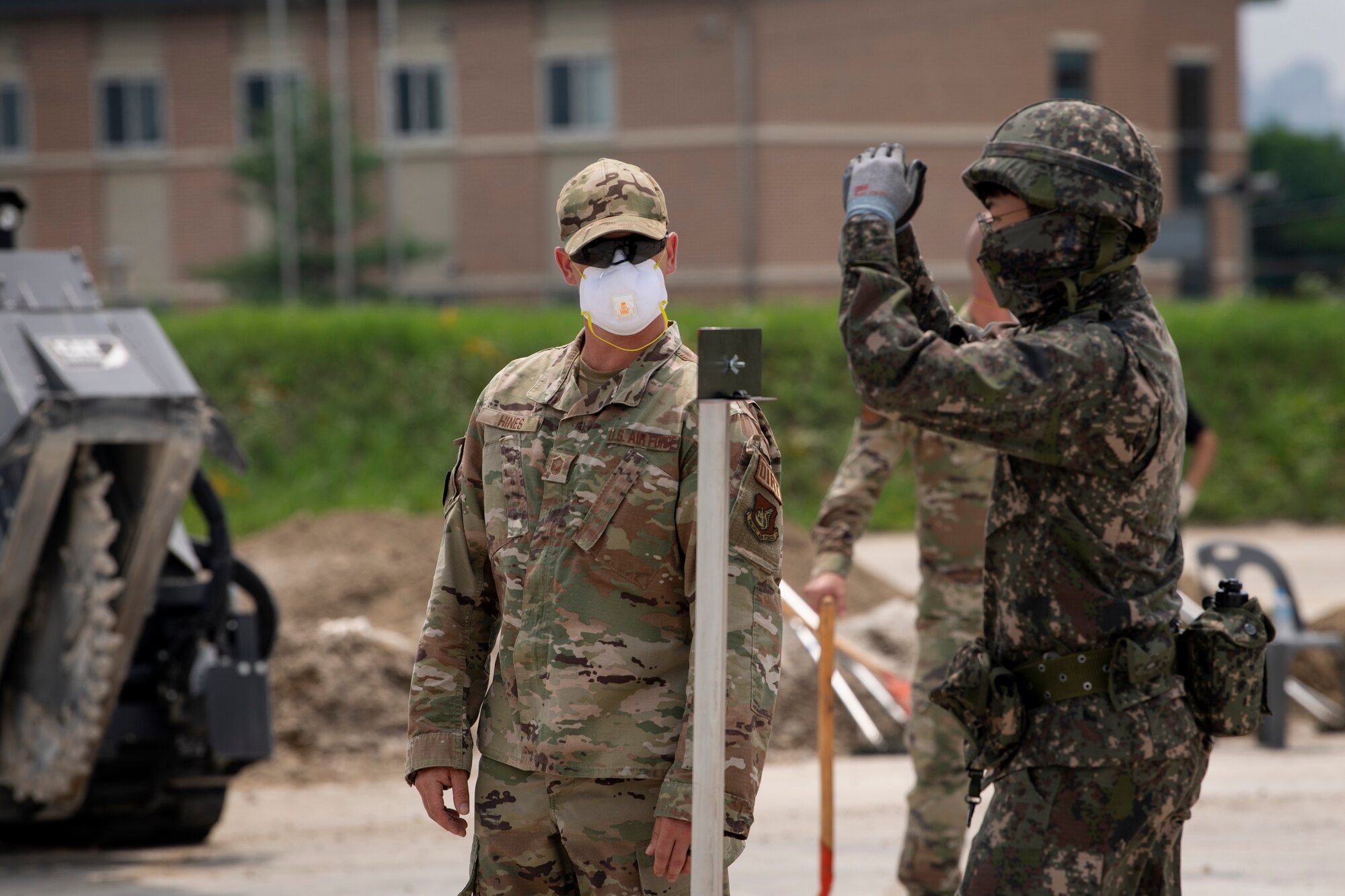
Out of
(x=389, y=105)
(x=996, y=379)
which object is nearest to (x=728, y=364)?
(x=996, y=379)

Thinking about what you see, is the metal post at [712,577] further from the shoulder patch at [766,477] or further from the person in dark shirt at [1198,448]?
the person in dark shirt at [1198,448]

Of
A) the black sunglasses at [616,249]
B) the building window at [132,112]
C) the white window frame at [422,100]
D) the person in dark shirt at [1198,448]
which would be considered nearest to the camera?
the black sunglasses at [616,249]

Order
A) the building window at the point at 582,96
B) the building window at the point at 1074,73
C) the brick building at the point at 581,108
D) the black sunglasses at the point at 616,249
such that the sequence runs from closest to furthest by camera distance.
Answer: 1. the black sunglasses at the point at 616,249
2. the brick building at the point at 581,108
3. the building window at the point at 582,96
4. the building window at the point at 1074,73

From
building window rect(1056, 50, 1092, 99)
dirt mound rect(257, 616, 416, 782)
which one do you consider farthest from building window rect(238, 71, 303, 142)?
dirt mound rect(257, 616, 416, 782)

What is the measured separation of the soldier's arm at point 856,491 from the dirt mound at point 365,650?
13.1 feet

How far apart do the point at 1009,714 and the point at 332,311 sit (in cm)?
1802

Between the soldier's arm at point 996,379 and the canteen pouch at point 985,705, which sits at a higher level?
the soldier's arm at point 996,379

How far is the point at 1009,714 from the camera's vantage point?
3.25 meters

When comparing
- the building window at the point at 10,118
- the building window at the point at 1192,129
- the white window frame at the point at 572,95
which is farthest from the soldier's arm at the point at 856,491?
the building window at the point at 10,118

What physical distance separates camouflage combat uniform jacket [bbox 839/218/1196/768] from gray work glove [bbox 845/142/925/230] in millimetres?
41

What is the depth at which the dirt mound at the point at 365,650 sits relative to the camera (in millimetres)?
9164

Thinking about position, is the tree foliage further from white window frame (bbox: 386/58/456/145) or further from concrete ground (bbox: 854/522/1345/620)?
concrete ground (bbox: 854/522/1345/620)

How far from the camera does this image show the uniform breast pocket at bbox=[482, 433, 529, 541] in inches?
135

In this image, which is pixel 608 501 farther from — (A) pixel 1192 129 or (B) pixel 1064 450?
(A) pixel 1192 129
